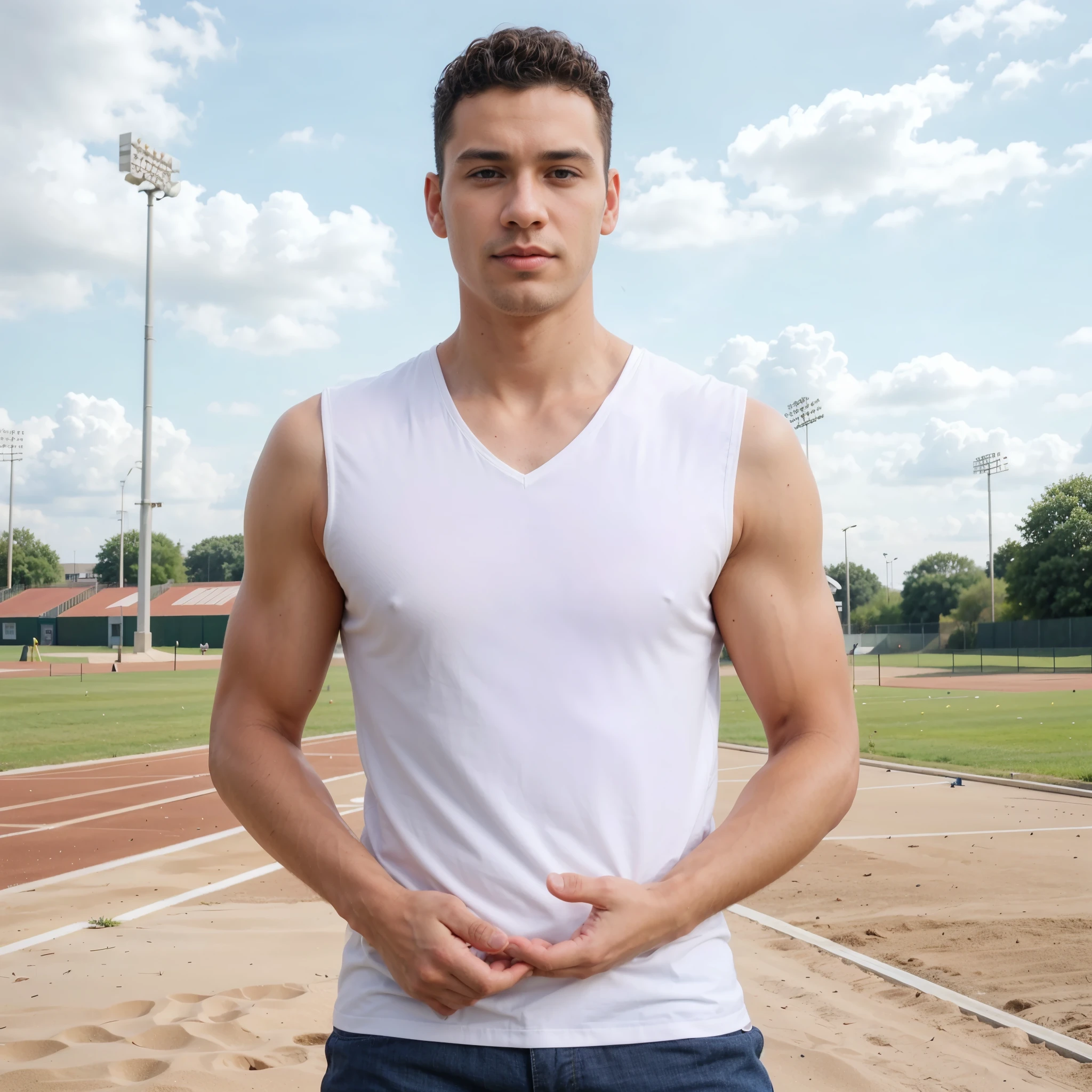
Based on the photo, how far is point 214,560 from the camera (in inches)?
4759

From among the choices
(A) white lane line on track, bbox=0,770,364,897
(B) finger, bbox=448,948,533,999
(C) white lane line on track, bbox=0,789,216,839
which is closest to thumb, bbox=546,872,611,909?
(B) finger, bbox=448,948,533,999

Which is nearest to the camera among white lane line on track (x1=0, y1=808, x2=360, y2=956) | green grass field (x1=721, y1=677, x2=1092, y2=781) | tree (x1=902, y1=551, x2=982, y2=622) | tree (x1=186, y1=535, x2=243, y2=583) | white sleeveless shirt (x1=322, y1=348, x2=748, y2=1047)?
white sleeveless shirt (x1=322, y1=348, x2=748, y2=1047)

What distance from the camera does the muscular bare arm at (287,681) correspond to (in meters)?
1.65

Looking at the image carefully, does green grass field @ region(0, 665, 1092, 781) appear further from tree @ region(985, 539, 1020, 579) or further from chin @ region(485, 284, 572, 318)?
tree @ region(985, 539, 1020, 579)

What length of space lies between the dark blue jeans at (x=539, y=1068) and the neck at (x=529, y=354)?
100 cm

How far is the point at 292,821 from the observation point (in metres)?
1.70

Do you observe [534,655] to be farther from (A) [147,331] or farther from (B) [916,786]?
(A) [147,331]

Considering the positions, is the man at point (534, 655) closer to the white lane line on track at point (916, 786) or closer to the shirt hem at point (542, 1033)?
the shirt hem at point (542, 1033)

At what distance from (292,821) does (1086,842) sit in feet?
28.9

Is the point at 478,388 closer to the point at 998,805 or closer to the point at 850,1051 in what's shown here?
the point at 850,1051

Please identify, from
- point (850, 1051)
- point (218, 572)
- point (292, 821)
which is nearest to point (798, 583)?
point (292, 821)

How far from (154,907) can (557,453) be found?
6411 mm

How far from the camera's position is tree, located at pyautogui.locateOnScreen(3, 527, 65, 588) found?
9944 cm

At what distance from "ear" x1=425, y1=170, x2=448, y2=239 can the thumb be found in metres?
1.09
